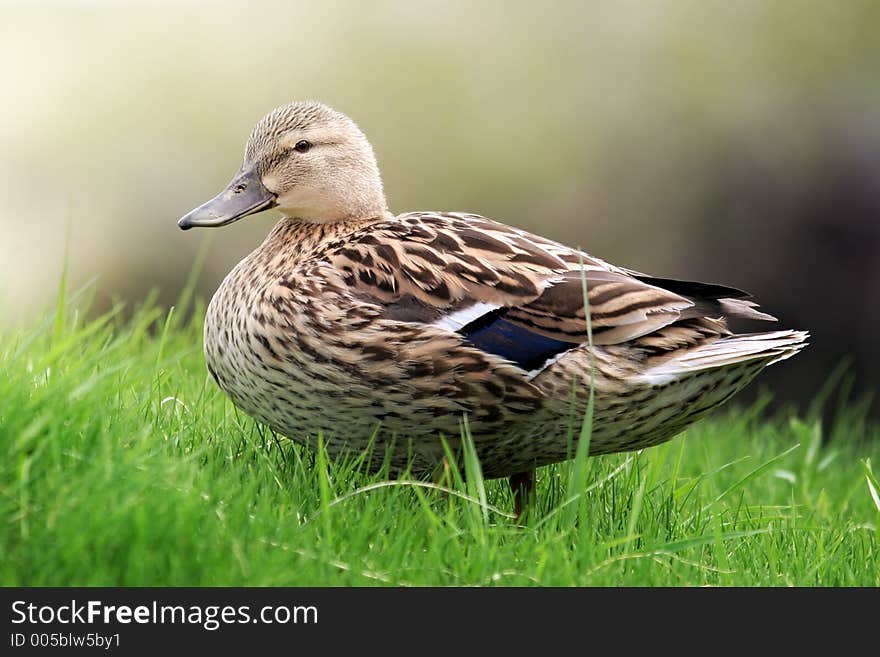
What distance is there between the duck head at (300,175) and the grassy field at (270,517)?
0.80 m

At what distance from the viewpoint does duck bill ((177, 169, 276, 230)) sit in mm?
4238

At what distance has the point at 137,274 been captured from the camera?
9.20 meters

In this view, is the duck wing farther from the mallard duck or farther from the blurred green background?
the blurred green background

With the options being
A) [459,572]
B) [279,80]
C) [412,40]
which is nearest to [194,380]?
[459,572]

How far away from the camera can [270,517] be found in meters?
2.99

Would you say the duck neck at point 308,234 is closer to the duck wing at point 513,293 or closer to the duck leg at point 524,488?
the duck wing at point 513,293

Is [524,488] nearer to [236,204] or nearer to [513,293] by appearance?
[513,293]

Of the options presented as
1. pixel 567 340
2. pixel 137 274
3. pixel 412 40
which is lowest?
pixel 137 274

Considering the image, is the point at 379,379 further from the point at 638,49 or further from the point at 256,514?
the point at 638,49

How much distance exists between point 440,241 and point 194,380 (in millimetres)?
1688

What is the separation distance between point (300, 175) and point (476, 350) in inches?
47.7

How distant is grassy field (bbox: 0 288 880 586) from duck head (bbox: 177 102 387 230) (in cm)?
80

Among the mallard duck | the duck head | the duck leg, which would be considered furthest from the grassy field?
the duck head

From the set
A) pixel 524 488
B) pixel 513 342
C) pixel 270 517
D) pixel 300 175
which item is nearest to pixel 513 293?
pixel 513 342
